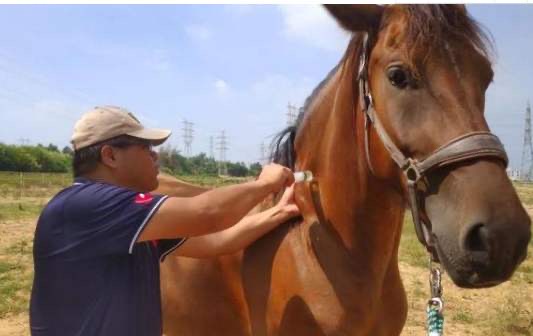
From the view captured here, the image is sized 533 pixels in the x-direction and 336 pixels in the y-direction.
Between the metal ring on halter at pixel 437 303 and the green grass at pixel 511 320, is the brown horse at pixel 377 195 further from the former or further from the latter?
the green grass at pixel 511 320

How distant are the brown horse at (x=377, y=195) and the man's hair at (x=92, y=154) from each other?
0.97 meters

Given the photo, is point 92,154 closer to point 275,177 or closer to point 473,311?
point 275,177

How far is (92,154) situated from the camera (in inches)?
78.7

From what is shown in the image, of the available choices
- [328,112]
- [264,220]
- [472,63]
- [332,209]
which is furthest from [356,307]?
[472,63]

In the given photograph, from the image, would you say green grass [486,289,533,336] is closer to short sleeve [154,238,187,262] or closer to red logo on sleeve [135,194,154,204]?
short sleeve [154,238,187,262]

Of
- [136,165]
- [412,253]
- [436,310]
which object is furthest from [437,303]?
[412,253]

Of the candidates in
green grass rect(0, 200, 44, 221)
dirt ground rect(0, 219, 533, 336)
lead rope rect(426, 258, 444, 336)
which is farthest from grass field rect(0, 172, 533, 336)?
green grass rect(0, 200, 44, 221)

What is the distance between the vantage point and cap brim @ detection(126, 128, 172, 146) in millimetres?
2057

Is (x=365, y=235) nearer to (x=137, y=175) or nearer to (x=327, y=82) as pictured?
(x=327, y=82)

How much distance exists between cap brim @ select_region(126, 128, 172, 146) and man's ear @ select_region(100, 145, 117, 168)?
12cm

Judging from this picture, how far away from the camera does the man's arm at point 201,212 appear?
1.84 metres

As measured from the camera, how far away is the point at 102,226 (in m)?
1.80

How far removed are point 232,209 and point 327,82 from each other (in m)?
1.03

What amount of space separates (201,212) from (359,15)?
117cm
